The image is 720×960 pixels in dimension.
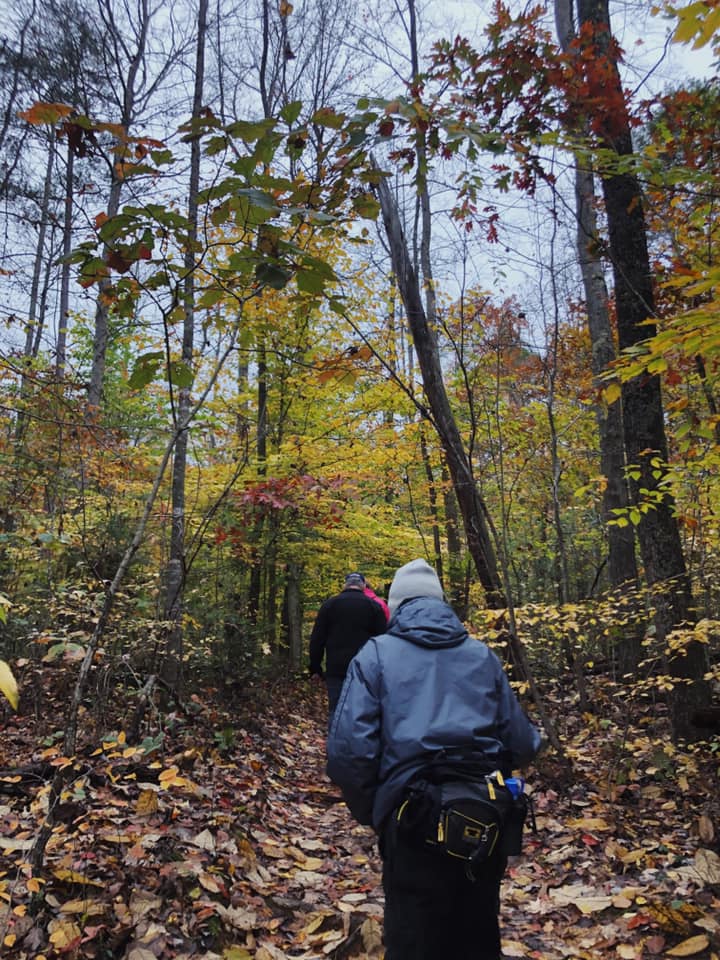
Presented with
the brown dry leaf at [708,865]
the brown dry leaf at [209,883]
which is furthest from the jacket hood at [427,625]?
the brown dry leaf at [708,865]

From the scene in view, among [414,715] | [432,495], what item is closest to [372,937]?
[414,715]

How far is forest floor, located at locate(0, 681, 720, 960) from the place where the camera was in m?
3.02

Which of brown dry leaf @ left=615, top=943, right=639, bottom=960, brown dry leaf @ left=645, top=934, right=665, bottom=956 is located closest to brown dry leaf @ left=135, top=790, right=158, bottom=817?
brown dry leaf @ left=615, top=943, right=639, bottom=960

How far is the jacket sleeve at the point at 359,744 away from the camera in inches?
94.3

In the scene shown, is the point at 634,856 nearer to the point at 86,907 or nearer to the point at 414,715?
the point at 414,715

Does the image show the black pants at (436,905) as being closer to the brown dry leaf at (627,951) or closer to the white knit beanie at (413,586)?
the white knit beanie at (413,586)

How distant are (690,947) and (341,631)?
12.4 feet

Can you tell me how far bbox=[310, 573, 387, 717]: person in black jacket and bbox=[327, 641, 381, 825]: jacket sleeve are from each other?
3662 mm

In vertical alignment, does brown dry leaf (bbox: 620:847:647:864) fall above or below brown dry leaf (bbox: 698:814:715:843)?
below

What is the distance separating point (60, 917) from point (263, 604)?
9.26 metres

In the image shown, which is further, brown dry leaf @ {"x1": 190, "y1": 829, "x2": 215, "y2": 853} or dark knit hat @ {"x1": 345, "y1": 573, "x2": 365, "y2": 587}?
dark knit hat @ {"x1": 345, "y1": 573, "x2": 365, "y2": 587}

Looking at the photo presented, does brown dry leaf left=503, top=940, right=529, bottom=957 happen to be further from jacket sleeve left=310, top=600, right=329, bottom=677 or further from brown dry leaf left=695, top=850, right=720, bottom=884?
jacket sleeve left=310, top=600, right=329, bottom=677

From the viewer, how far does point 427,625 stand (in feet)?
8.57

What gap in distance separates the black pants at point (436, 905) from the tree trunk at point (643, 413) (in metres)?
3.78
